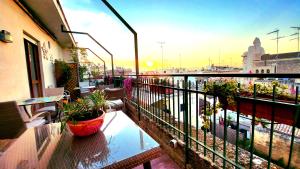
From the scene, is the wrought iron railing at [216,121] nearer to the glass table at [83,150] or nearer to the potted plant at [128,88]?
the glass table at [83,150]

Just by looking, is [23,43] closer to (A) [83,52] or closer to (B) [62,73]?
(B) [62,73]

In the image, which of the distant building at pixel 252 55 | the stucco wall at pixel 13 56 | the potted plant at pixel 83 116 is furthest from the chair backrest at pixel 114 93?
the distant building at pixel 252 55

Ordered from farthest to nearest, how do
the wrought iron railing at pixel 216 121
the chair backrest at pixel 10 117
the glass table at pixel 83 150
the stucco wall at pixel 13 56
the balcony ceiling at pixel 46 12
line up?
the balcony ceiling at pixel 46 12 < the stucco wall at pixel 13 56 < the chair backrest at pixel 10 117 < the wrought iron railing at pixel 216 121 < the glass table at pixel 83 150

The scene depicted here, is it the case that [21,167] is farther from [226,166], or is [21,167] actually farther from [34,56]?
[34,56]

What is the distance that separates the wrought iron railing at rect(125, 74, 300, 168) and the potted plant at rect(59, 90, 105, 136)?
0.95 metres

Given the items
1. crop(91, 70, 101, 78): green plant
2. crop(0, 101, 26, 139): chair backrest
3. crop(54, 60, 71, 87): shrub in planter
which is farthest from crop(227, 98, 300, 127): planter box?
crop(91, 70, 101, 78): green plant

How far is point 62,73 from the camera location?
6.32 metres

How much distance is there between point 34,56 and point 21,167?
463 centimetres

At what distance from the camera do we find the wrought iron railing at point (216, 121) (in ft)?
3.20

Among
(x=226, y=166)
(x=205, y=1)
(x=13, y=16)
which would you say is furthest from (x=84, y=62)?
(x=226, y=166)

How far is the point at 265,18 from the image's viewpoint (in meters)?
8.08

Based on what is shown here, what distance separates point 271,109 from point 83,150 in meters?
1.29

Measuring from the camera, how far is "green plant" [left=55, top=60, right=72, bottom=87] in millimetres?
6230

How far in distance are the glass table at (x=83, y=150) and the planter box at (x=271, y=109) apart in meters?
0.74
